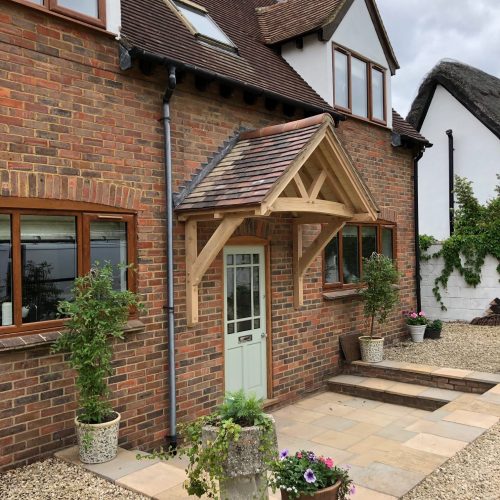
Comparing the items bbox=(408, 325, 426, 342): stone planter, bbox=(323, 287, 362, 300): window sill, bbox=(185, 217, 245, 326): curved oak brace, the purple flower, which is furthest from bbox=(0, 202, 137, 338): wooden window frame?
bbox=(408, 325, 426, 342): stone planter

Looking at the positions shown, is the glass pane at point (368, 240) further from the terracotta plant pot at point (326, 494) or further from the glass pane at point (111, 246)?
the terracotta plant pot at point (326, 494)

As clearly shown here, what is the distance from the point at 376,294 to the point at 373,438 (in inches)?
127

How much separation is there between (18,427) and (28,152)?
249 cm

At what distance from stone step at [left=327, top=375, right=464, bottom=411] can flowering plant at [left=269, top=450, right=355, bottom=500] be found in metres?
4.13

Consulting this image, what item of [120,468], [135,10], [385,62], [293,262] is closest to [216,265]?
[293,262]

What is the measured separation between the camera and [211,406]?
636 cm

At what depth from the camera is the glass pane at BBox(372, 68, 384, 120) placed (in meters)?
9.67

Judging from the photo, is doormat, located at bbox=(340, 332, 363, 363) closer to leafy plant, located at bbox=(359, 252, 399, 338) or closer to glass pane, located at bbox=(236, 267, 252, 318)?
leafy plant, located at bbox=(359, 252, 399, 338)

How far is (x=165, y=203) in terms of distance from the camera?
5863mm

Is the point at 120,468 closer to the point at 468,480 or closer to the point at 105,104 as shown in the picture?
the point at 468,480

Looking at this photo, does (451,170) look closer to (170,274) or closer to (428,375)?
(428,375)

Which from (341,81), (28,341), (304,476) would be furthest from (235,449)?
(341,81)

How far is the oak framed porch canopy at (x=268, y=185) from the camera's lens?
5.37 m

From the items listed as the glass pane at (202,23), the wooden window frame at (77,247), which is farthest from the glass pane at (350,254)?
the wooden window frame at (77,247)
